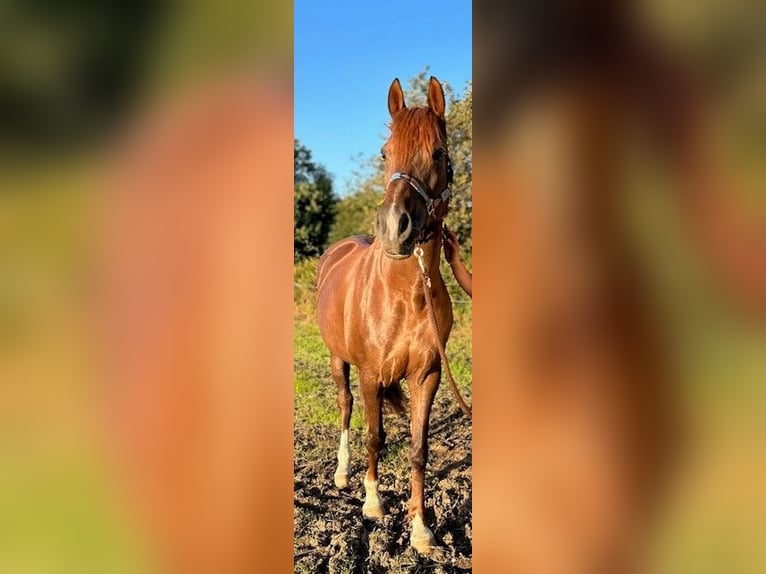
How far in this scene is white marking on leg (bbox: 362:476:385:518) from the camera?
3.81ft

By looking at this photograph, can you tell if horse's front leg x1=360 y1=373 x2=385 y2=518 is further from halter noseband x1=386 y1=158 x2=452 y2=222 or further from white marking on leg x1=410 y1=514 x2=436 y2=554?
halter noseband x1=386 y1=158 x2=452 y2=222

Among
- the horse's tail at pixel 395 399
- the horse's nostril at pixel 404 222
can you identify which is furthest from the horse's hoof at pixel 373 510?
the horse's nostril at pixel 404 222

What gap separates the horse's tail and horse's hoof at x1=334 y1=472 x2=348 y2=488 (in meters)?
0.20

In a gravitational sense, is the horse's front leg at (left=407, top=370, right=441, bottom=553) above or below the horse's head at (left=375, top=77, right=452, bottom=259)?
below

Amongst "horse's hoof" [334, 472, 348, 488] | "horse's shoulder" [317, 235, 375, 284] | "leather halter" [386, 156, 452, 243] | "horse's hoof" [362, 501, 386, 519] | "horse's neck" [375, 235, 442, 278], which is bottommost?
"horse's hoof" [362, 501, 386, 519]

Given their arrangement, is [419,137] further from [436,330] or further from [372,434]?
[372,434]

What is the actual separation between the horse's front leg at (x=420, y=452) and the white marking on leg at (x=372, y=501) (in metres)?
0.08

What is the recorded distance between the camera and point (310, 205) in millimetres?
1117

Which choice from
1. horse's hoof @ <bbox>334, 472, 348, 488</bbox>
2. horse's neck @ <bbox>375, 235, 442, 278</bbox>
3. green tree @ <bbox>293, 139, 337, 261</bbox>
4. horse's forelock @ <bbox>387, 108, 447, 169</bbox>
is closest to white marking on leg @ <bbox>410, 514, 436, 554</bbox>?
horse's hoof @ <bbox>334, 472, 348, 488</bbox>

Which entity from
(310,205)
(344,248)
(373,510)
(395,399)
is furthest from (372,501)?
(310,205)

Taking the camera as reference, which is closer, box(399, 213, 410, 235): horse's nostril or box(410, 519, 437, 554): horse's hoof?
box(399, 213, 410, 235): horse's nostril
